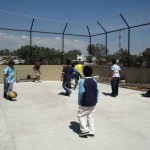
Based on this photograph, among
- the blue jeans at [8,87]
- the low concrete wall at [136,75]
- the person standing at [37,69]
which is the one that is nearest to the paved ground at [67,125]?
the blue jeans at [8,87]

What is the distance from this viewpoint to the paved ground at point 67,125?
539 centimetres

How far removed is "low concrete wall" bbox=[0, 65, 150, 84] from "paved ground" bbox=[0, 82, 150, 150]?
474 centimetres

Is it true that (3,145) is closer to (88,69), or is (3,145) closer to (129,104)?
(88,69)

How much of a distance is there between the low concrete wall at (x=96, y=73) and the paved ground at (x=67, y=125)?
15.5 ft

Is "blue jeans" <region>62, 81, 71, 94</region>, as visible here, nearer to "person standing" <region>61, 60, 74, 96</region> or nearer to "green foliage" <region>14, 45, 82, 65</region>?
"person standing" <region>61, 60, 74, 96</region>

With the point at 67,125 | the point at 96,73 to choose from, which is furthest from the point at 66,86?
the point at 96,73

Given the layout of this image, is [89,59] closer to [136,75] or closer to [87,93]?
[136,75]

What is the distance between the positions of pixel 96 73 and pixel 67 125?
41.9ft

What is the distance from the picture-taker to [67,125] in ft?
22.2

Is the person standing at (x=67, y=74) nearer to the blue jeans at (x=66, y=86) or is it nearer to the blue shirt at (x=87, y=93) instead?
the blue jeans at (x=66, y=86)

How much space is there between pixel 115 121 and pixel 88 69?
2.09 meters

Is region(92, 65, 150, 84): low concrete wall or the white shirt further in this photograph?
region(92, 65, 150, 84): low concrete wall

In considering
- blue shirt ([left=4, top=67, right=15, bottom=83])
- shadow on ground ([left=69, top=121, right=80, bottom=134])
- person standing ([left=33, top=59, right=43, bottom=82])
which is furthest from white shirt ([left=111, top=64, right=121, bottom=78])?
person standing ([left=33, top=59, right=43, bottom=82])

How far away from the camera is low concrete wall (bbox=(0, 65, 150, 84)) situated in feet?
50.0
